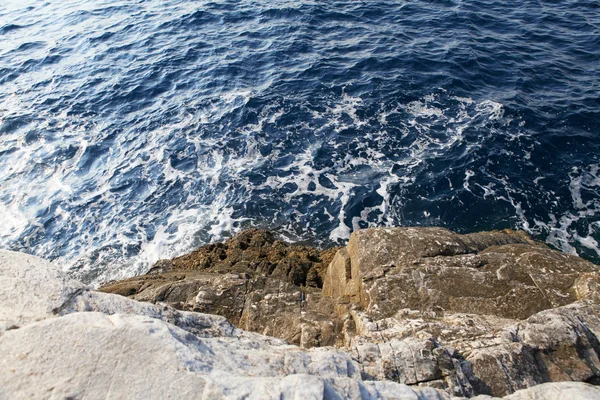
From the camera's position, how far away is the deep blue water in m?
16.3

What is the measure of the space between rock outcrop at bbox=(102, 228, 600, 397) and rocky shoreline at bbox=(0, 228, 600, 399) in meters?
0.03

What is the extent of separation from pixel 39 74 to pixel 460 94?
28.4 metres

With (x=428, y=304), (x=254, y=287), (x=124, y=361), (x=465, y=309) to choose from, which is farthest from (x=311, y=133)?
(x=124, y=361)

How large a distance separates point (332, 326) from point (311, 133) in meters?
12.7

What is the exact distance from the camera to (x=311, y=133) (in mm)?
20266

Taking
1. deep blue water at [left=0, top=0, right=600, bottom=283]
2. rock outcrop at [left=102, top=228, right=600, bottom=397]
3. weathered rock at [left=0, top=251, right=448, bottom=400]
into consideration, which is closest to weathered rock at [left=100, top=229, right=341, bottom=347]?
rock outcrop at [left=102, top=228, right=600, bottom=397]

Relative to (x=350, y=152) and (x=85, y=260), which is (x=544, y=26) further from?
(x=85, y=260)

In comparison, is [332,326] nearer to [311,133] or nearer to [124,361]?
[124,361]

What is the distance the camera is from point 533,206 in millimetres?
15547

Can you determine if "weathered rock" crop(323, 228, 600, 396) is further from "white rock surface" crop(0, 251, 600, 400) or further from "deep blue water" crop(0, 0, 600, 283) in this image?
"deep blue water" crop(0, 0, 600, 283)

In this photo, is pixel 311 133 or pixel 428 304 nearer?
pixel 428 304

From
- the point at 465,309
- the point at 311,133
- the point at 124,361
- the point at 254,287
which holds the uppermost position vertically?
the point at 124,361

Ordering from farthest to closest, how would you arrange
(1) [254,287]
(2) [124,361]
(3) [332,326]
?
(1) [254,287] < (3) [332,326] < (2) [124,361]

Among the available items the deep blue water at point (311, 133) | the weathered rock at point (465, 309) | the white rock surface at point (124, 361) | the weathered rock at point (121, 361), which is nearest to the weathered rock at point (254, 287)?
the weathered rock at point (465, 309)
